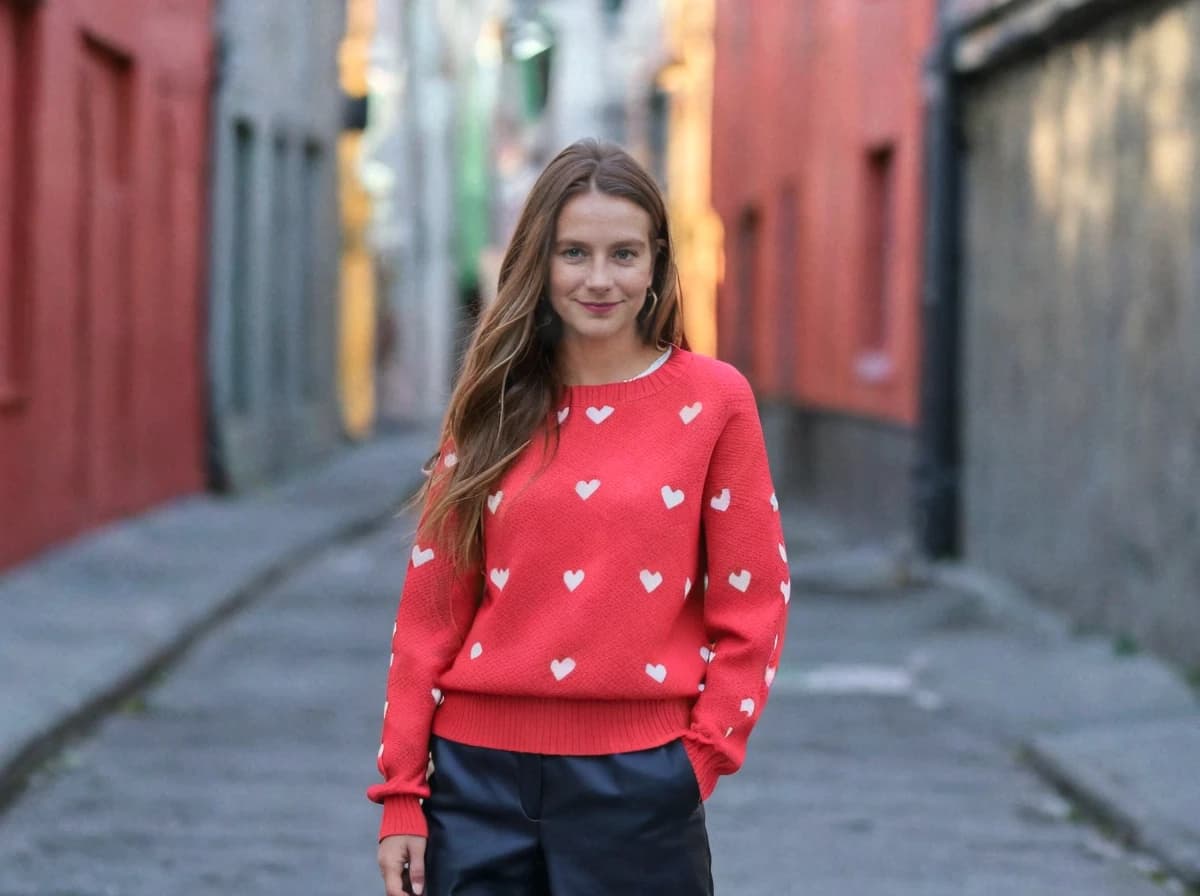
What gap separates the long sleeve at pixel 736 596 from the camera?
9.68ft

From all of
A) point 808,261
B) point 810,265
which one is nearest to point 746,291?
point 808,261

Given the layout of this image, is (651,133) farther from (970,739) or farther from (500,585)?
(500,585)

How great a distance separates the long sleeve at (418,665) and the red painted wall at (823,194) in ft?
30.2

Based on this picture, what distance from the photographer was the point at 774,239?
21500 mm

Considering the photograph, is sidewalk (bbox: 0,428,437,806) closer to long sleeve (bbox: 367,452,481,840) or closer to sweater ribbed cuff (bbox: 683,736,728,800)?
long sleeve (bbox: 367,452,481,840)

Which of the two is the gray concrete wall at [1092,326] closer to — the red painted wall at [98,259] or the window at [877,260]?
the window at [877,260]

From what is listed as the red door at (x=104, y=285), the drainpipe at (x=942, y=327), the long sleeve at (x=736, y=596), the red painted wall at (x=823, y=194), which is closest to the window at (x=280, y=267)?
the red painted wall at (x=823, y=194)

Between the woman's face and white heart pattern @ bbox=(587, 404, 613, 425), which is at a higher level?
the woman's face

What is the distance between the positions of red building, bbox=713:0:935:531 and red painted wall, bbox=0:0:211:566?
4032 mm

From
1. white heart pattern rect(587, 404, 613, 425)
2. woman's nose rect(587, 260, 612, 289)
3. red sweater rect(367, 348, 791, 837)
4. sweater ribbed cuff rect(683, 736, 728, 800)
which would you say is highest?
woman's nose rect(587, 260, 612, 289)

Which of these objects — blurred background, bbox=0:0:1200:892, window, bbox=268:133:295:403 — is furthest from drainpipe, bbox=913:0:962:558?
window, bbox=268:133:295:403

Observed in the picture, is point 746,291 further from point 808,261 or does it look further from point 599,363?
point 599,363

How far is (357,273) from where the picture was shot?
32094mm

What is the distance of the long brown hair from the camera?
2.98m
